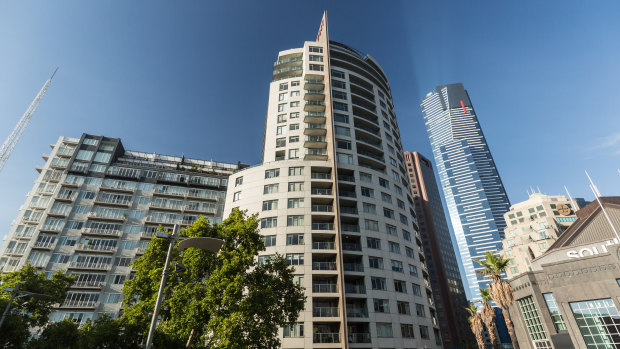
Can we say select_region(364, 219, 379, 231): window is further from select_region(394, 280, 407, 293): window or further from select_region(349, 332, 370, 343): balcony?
select_region(349, 332, 370, 343): balcony

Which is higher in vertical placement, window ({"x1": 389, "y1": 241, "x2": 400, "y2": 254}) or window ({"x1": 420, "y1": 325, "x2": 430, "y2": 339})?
window ({"x1": 389, "y1": 241, "x2": 400, "y2": 254})

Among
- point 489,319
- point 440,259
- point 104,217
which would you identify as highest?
point 440,259

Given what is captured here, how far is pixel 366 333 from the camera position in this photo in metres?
39.2

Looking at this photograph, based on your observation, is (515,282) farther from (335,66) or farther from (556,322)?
(335,66)

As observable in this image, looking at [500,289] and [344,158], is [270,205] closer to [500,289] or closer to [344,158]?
[344,158]

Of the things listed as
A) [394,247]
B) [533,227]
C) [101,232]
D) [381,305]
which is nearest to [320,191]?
[394,247]

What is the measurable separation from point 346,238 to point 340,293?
9.16 meters

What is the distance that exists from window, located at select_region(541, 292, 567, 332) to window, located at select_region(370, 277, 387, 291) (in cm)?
2029

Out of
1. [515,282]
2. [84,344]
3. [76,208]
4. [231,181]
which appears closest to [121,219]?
[76,208]

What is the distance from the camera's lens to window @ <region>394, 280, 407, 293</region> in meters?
43.6

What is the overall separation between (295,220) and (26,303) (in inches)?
1269

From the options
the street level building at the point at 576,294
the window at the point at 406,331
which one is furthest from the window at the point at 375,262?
the street level building at the point at 576,294

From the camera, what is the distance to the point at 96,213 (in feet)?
206

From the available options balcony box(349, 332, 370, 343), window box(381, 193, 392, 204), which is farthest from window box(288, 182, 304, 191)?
balcony box(349, 332, 370, 343)
